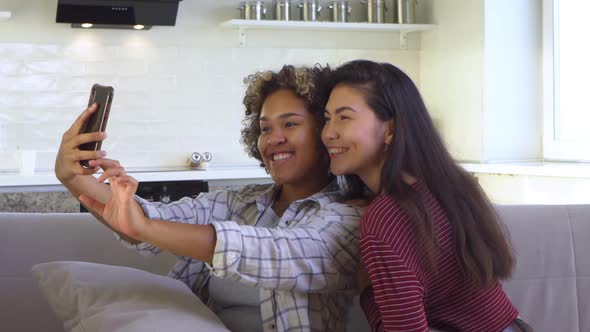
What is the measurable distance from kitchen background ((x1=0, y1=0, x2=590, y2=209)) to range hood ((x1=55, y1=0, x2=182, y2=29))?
25 cm

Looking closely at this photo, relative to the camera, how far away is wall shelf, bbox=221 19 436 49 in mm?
4953

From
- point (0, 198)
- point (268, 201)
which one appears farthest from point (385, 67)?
point (0, 198)

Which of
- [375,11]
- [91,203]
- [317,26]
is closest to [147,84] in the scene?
[317,26]

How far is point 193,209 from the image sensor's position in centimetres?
194

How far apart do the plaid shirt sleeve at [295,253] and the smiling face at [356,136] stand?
97mm

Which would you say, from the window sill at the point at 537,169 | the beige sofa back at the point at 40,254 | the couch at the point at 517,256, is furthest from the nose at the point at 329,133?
the window sill at the point at 537,169

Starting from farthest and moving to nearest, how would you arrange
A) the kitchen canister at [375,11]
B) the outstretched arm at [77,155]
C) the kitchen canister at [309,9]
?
the kitchen canister at [375,11] < the kitchen canister at [309,9] < the outstretched arm at [77,155]

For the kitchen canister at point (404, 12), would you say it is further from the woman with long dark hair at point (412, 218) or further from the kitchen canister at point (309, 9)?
the woman with long dark hair at point (412, 218)

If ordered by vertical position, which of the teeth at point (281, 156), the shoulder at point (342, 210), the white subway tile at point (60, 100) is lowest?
the shoulder at point (342, 210)

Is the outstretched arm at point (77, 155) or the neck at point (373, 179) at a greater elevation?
the outstretched arm at point (77, 155)

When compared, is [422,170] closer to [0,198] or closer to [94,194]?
[94,194]

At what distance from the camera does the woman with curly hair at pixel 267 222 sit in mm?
1400

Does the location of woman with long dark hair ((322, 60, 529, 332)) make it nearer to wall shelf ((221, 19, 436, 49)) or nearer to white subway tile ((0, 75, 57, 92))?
wall shelf ((221, 19, 436, 49))

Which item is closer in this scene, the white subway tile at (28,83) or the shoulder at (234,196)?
the shoulder at (234,196)
